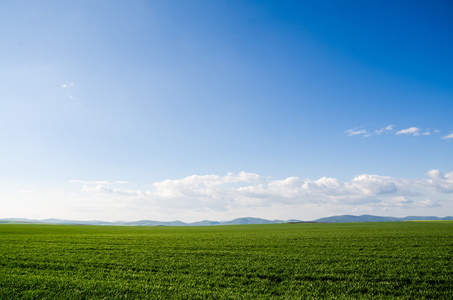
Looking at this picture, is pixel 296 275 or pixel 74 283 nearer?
pixel 74 283

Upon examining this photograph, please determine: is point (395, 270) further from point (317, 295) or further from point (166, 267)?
point (166, 267)

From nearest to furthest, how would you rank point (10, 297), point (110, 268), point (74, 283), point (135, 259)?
point (10, 297) < point (74, 283) < point (110, 268) < point (135, 259)

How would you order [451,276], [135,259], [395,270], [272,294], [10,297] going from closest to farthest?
[10,297] < [272,294] < [451,276] < [395,270] < [135,259]

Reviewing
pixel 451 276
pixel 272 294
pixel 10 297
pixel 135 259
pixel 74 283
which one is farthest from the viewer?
pixel 135 259

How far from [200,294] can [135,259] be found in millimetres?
8745

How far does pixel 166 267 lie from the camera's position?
47.1 feet

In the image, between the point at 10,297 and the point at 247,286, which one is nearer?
the point at 10,297

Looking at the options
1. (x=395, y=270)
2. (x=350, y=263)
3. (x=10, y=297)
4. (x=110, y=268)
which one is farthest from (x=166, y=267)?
(x=395, y=270)

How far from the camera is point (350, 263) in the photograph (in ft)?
49.6

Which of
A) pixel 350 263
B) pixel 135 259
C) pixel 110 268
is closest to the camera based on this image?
pixel 110 268

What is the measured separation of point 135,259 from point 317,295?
12091 mm

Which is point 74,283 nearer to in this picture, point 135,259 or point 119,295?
point 119,295

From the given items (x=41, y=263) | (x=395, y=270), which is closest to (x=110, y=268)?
(x=41, y=263)

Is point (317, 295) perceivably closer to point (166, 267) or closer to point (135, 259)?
point (166, 267)
